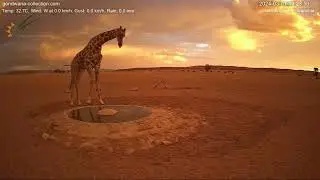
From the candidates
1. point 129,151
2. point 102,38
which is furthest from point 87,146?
point 102,38

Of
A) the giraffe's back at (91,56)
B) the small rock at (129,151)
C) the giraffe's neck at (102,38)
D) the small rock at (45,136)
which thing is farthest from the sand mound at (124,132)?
the giraffe's neck at (102,38)

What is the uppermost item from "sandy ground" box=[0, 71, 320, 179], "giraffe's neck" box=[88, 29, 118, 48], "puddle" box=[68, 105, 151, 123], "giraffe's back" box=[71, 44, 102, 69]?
"giraffe's neck" box=[88, 29, 118, 48]

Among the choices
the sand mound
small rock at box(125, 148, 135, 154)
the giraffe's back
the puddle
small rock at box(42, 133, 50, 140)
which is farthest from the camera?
the giraffe's back

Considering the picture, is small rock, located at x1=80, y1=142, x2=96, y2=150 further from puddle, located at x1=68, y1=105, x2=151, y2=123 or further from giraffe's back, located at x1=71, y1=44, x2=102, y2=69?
giraffe's back, located at x1=71, y1=44, x2=102, y2=69

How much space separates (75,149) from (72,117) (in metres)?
1.42

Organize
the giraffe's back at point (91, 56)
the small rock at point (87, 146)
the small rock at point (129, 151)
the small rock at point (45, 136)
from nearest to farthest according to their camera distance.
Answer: the small rock at point (129, 151), the small rock at point (87, 146), the small rock at point (45, 136), the giraffe's back at point (91, 56)

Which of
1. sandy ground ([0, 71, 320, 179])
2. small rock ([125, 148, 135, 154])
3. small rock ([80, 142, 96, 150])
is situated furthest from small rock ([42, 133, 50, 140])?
small rock ([125, 148, 135, 154])

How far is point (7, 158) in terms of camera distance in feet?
14.5

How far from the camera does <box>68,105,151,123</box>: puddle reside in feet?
19.0

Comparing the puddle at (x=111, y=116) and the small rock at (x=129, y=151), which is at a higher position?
the puddle at (x=111, y=116)

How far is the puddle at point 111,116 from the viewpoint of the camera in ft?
19.0

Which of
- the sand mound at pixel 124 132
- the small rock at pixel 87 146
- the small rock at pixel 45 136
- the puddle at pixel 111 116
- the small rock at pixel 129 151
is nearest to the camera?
the small rock at pixel 129 151

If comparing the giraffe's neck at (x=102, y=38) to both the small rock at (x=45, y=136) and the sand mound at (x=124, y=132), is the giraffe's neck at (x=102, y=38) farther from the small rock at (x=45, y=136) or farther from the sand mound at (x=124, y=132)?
the small rock at (x=45, y=136)

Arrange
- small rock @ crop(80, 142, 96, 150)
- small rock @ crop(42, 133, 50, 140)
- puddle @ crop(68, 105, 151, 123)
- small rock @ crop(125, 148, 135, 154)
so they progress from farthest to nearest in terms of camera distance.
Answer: puddle @ crop(68, 105, 151, 123) → small rock @ crop(42, 133, 50, 140) → small rock @ crop(80, 142, 96, 150) → small rock @ crop(125, 148, 135, 154)
